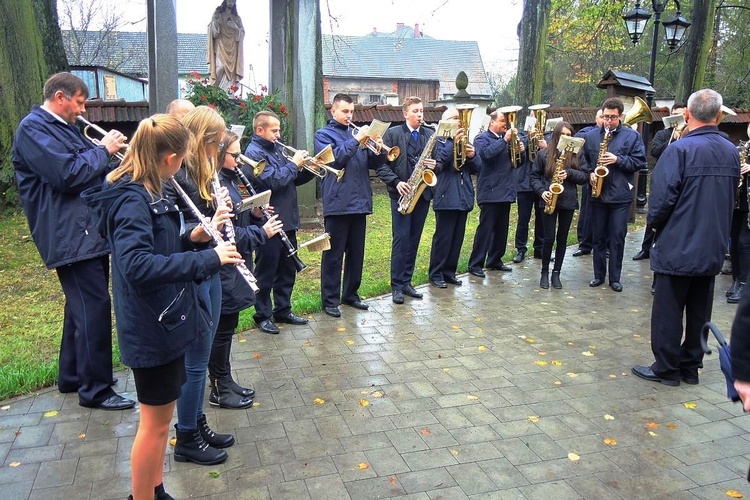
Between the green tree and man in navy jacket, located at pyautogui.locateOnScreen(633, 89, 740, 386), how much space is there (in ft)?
30.7

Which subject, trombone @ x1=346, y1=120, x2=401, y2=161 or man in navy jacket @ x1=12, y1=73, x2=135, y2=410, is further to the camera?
trombone @ x1=346, y1=120, x2=401, y2=161

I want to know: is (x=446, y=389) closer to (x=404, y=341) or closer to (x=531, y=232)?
(x=404, y=341)

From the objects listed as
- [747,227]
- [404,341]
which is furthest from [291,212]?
[747,227]

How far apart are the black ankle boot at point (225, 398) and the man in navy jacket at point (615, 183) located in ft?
16.6

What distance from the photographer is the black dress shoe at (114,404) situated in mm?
4250

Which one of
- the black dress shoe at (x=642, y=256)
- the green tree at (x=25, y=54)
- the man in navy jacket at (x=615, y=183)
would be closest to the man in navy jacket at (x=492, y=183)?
the man in navy jacket at (x=615, y=183)

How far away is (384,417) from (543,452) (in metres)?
1.06

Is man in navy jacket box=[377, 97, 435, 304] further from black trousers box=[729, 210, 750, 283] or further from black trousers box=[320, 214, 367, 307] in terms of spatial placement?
black trousers box=[729, 210, 750, 283]

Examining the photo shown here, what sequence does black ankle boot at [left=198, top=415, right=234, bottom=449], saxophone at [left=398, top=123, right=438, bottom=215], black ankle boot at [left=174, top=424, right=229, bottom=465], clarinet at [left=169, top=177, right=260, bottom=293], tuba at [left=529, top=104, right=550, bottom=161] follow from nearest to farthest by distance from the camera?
clarinet at [left=169, top=177, right=260, bottom=293] < black ankle boot at [left=174, top=424, right=229, bottom=465] < black ankle boot at [left=198, top=415, right=234, bottom=449] < saxophone at [left=398, top=123, right=438, bottom=215] < tuba at [left=529, top=104, right=550, bottom=161]

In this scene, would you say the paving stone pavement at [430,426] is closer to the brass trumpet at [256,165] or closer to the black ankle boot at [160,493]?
the black ankle boot at [160,493]

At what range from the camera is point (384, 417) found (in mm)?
4211

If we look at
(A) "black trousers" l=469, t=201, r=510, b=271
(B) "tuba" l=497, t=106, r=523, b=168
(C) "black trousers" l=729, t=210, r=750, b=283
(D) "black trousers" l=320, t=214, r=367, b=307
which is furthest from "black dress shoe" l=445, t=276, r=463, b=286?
(C) "black trousers" l=729, t=210, r=750, b=283

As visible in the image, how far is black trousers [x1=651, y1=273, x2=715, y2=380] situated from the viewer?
15.7ft

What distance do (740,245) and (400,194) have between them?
13.0 ft
